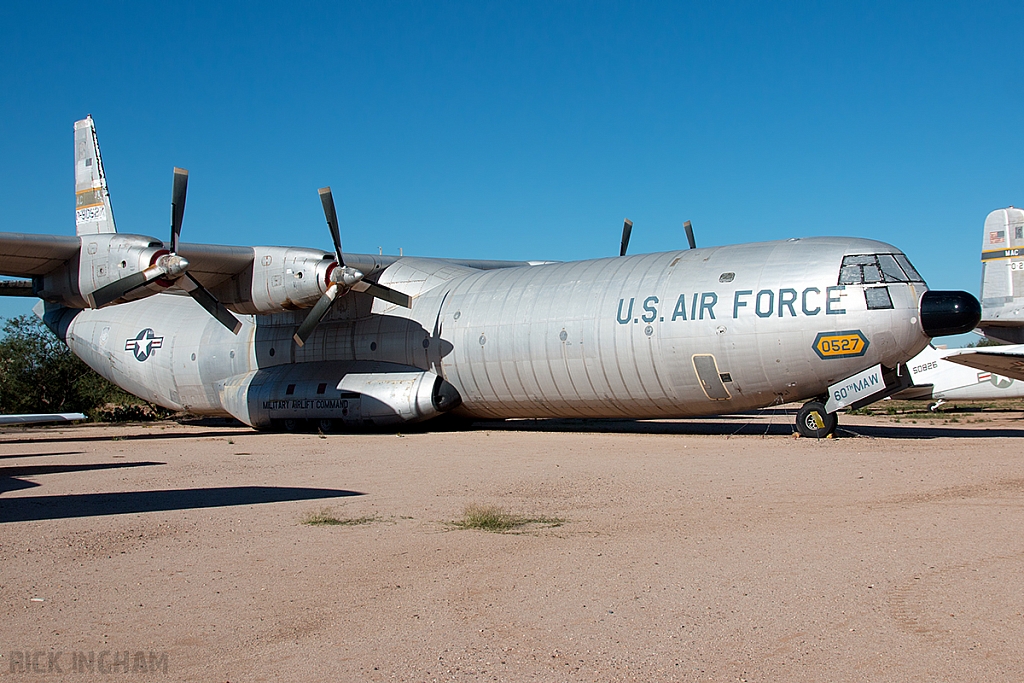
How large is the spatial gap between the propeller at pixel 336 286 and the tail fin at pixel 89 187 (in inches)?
282

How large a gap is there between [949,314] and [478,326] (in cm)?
948

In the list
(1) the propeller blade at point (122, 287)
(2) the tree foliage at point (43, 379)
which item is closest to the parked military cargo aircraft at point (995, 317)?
(1) the propeller blade at point (122, 287)

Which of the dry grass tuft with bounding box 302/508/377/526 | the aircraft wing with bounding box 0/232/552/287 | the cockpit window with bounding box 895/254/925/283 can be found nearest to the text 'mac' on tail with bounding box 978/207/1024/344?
the cockpit window with bounding box 895/254/925/283

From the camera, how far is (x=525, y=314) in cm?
1861

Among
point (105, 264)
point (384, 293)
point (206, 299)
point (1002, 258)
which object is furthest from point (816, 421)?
point (105, 264)

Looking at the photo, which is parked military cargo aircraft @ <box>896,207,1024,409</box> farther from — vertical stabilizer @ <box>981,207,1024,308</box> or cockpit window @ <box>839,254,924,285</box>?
cockpit window @ <box>839,254,924,285</box>

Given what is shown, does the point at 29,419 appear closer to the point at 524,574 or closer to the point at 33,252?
the point at 33,252

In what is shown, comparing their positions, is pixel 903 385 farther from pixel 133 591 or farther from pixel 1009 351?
pixel 133 591

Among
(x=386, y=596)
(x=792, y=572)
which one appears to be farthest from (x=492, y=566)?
(x=792, y=572)

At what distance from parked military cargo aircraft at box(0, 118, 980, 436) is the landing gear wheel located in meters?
0.04

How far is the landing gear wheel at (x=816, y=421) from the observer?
1573cm

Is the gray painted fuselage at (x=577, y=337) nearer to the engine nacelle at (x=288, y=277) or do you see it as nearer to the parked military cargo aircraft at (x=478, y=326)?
the parked military cargo aircraft at (x=478, y=326)

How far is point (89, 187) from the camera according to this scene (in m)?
23.6

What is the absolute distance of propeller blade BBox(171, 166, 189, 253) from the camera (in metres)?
18.5
